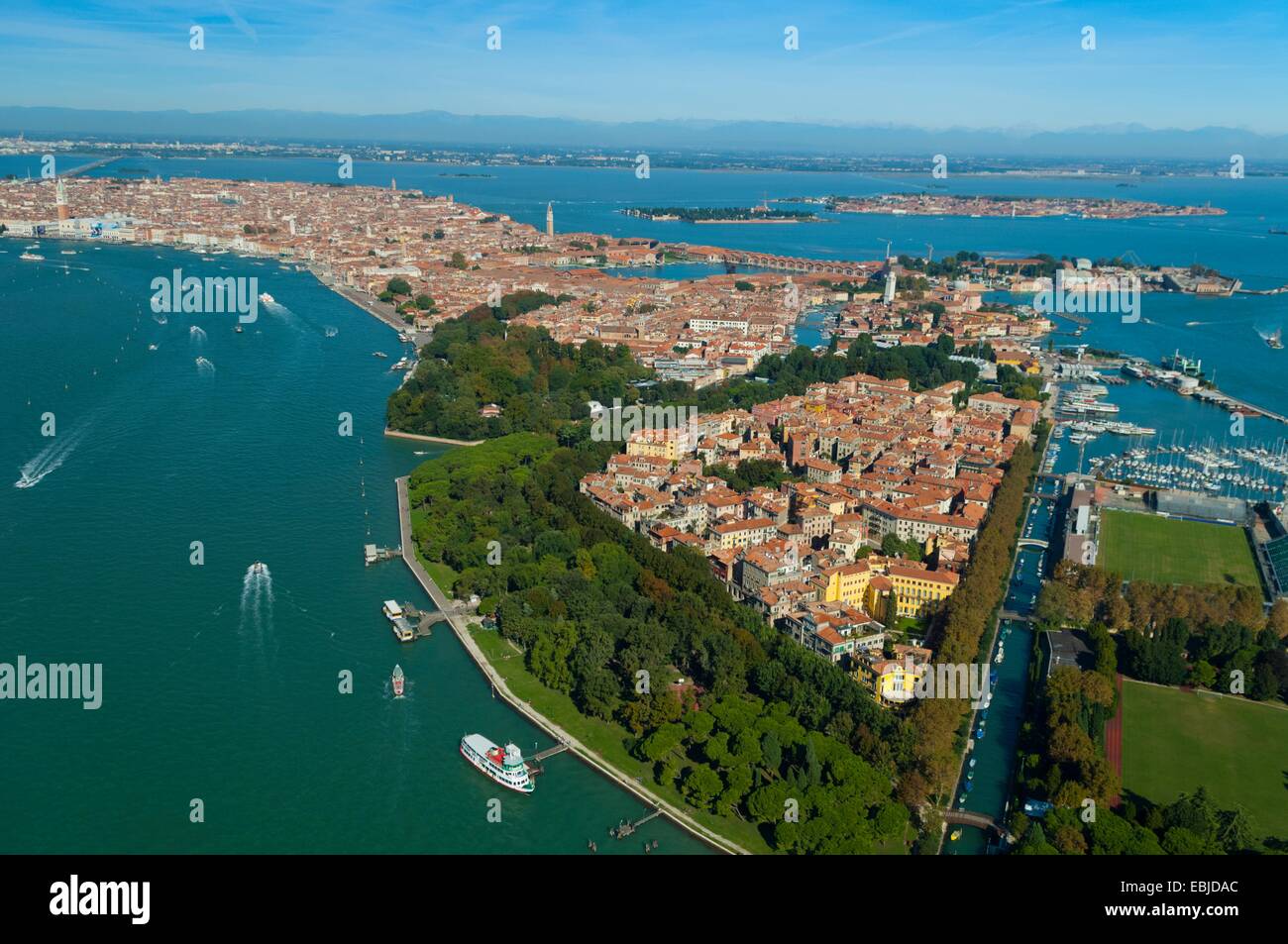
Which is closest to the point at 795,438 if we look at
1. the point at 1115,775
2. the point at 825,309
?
the point at 1115,775

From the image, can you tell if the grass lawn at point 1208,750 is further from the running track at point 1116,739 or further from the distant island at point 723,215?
the distant island at point 723,215

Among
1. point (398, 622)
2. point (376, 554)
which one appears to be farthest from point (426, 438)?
point (398, 622)

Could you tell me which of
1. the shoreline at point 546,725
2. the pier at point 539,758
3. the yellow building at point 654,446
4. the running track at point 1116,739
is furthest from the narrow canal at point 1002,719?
the yellow building at point 654,446

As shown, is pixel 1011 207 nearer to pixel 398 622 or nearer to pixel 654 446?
pixel 654 446

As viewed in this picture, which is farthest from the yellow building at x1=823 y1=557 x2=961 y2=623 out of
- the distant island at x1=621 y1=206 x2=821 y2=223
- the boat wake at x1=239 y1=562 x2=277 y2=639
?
the distant island at x1=621 y1=206 x2=821 y2=223

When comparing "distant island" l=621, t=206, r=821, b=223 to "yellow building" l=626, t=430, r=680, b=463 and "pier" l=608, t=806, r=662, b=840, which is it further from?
"pier" l=608, t=806, r=662, b=840
